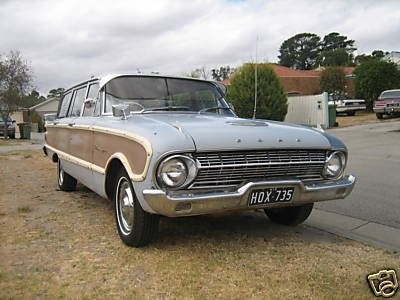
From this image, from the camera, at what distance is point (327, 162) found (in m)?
4.37

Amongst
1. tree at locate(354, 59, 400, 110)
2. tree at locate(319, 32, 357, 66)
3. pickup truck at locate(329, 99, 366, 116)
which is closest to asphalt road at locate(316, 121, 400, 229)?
pickup truck at locate(329, 99, 366, 116)

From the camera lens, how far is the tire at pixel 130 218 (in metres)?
4.16

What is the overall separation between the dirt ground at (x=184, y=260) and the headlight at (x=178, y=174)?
0.69 m

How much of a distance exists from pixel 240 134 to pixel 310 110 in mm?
23410

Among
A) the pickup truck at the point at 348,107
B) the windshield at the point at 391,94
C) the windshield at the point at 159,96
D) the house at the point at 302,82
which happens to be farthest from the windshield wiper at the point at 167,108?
the house at the point at 302,82

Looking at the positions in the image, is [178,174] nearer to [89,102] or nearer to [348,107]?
[89,102]

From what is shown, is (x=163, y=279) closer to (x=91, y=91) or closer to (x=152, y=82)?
(x=152, y=82)

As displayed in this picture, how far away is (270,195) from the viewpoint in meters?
4.02

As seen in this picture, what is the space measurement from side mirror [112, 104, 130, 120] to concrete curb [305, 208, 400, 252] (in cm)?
239

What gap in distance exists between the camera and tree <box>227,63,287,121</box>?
73.5ft

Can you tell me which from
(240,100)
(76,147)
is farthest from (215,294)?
(240,100)

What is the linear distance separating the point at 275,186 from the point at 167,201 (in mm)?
948

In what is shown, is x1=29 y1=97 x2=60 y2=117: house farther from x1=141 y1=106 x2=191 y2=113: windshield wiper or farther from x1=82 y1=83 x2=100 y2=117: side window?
x1=141 y1=106 x2=191 y2=113: windshield wiper

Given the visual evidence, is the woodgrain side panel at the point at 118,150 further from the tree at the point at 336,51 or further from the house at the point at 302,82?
the tree at the point at 336,51
